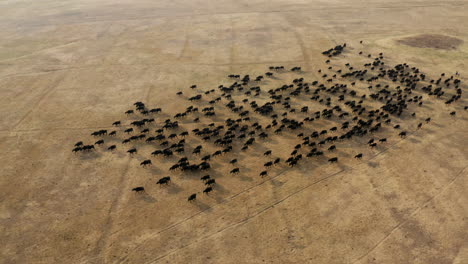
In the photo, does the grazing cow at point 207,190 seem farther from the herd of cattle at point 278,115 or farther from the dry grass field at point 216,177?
the dry grass field at point 216,177

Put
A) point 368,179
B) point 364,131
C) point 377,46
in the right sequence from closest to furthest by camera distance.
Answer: point 368,179, point 364,131, point 377,46

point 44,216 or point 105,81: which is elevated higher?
point 105,81

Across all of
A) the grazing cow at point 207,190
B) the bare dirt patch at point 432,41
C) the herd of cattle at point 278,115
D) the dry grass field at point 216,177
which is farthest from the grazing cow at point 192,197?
the bare dirt patch at point 432,41

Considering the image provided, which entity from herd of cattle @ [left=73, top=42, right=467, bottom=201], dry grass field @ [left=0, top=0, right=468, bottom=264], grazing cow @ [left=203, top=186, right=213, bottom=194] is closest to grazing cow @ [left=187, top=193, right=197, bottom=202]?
herd of cattle @ [left=73, top=42, right=467, bottom=201]

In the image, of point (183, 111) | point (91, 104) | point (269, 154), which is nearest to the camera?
point (269, 154)

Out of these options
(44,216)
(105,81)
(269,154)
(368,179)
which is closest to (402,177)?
(368,179)

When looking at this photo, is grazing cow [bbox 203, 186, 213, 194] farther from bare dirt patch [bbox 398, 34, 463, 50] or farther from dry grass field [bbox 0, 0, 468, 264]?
bare dirt patch [bbox 398, 34, 463, 50]

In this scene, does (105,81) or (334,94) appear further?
(105,81)

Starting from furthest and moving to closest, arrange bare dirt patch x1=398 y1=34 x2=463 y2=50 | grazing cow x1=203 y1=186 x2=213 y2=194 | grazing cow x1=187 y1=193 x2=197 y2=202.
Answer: bare dirt patch x1=398 y1=34 x2=463 y2=50, grazing cow x1=203 y1=186 x2=213 y2=194, grazing cow x1=187 y1=193 x2=197 y2=202

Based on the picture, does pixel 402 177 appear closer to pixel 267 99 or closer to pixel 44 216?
pixel 267 99
